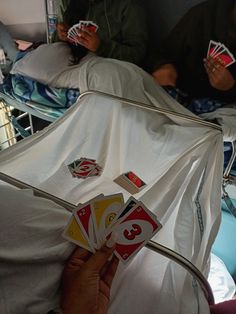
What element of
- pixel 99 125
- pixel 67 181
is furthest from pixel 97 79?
pixel 67 181

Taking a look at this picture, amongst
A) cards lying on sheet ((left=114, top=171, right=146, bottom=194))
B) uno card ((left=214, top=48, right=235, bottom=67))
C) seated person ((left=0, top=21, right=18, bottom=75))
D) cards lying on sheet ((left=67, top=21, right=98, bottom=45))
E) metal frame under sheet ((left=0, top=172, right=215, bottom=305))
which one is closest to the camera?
Result: metal frame under sheet ((left=0, top=172, right=215, bottom=305))

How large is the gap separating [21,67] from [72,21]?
512mm

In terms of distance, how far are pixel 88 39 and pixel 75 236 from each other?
1488mm

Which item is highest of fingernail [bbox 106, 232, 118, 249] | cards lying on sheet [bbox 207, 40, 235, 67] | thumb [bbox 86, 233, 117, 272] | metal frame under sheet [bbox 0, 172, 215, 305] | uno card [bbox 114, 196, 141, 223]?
cards lying on sheet [bbox 207, 40, 235, 67]

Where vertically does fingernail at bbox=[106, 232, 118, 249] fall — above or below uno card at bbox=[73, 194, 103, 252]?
below

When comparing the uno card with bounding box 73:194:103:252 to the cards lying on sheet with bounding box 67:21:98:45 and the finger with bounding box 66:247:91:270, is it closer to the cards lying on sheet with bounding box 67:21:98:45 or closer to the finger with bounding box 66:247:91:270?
the finger with bounding box 66:247:91:270

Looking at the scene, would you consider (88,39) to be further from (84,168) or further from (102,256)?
(102,256)

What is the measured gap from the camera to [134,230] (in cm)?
60

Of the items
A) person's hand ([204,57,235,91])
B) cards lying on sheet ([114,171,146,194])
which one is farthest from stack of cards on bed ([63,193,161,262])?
person's hand ([204,57,235,91])

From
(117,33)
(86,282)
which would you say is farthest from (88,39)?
(86,282)

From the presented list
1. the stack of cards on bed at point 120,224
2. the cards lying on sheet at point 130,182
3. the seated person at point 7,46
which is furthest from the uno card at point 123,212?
the seated person at point 7,46

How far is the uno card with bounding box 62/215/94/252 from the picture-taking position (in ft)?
1.89

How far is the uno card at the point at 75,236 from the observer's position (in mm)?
576

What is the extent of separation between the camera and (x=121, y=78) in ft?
4.72
